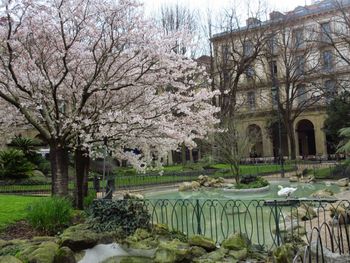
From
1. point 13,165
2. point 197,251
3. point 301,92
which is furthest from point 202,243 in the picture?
point 301,92

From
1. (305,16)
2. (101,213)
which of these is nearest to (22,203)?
(101,213)

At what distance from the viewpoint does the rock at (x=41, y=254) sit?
655 cm

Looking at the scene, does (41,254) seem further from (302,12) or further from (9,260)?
(302,12)

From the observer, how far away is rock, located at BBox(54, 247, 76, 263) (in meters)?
6.78

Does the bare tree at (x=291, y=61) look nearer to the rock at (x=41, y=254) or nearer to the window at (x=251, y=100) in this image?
the window at (x=251, y=100)

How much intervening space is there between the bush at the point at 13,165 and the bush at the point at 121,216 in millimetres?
16929

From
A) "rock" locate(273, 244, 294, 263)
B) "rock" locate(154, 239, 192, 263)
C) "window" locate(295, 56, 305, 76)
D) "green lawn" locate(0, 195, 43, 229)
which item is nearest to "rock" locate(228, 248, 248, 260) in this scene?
"rock" locate(154, 239, 192, 263)

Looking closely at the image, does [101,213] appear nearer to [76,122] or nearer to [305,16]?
[76,122]

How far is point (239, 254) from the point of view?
24.0ft

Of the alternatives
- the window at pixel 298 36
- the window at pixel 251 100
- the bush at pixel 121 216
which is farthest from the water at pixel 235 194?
the window at pixel 251 100

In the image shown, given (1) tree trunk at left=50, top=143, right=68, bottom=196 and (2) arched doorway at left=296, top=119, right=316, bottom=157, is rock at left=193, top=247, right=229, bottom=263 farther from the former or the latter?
(2) arched doorway at left=296, top=119, right=316, bottom=157

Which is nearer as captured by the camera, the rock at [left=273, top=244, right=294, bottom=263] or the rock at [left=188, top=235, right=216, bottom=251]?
the rock at [left=273, top=244, right=294, bottom=263]

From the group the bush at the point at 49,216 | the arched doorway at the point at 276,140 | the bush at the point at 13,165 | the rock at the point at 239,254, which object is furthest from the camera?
the arched doorway at the point at 276,140

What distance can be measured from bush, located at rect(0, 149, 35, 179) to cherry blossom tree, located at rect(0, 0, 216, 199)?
12.9 meters
